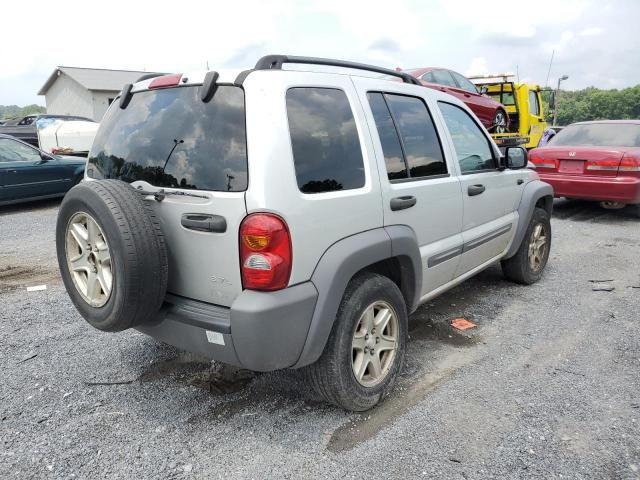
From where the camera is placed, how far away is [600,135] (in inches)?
320

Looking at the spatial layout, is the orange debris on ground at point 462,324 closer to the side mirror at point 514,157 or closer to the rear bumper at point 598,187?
the side mirror at point 514,157

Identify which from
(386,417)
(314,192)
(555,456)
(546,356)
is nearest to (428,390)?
(386,417)

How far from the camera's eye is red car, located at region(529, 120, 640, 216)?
7344mm

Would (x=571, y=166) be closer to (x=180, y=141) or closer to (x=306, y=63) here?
(x=306, y=63)

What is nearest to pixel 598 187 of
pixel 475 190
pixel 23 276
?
pixel 475 190

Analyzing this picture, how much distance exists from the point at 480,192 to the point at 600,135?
18.6 feet

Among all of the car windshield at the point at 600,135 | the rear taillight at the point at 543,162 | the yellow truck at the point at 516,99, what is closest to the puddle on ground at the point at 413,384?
the rear taillight at the point at 543,162

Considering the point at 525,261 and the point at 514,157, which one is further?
the point at 525,261

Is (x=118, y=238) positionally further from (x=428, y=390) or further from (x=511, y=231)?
(x=511, y=231)

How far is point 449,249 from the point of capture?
348cm

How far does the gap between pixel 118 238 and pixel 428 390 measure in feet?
6.61

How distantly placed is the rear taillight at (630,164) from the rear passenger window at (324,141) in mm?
6314

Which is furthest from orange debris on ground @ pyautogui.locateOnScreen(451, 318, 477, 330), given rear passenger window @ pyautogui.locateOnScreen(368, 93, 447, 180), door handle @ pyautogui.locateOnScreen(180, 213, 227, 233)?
door handle @ pyautogui.locateOnScreen(180, 213, 227, 233)

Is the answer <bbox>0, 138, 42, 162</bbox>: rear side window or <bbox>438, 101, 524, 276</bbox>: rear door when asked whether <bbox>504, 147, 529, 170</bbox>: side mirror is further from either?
<bbox>0, 138, 42, 162</bbox>: rear side window
